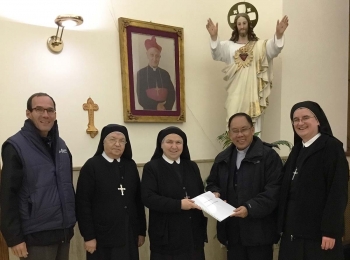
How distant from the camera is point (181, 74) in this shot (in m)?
4.10

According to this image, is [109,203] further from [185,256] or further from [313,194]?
[313,194]

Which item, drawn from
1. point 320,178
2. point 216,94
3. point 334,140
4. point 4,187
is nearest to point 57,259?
point 4,187

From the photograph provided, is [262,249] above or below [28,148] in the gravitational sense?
below

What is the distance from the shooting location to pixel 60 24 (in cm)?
312

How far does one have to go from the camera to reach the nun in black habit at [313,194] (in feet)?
7.07

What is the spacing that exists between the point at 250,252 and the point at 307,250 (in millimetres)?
412

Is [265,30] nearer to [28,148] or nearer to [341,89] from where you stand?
[341,89]

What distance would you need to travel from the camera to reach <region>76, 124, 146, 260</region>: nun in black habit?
2449 mm

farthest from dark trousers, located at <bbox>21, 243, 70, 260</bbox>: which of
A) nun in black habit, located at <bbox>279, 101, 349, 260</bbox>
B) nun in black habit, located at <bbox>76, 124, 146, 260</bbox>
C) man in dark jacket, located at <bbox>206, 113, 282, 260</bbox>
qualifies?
nun in black habit, located at <bbox>279, 101, 349, 260</bbox>

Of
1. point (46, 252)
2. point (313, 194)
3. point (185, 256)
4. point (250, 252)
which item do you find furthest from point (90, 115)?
point (313, 194)

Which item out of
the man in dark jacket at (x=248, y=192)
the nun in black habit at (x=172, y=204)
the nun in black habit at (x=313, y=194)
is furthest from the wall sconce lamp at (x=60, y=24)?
the nun in black habit at (x=313, y=194)

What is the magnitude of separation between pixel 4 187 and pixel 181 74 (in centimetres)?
252

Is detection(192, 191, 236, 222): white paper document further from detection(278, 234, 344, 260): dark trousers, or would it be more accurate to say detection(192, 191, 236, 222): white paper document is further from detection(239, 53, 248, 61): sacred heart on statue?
detection(239, 53, 248, 61): sacred heart on statue

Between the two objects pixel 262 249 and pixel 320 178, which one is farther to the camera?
pixel 262 249
